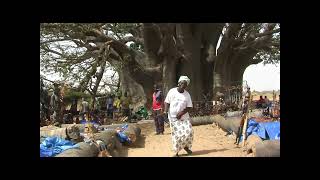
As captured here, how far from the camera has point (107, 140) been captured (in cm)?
743

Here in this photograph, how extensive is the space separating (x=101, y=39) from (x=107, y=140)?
5.89 m

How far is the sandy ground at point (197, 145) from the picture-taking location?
7199mm

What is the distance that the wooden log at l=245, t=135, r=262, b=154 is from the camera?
647 centimetres

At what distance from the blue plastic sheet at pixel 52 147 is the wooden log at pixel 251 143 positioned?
252 centimetres

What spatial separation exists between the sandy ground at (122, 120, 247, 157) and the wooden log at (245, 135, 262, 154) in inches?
4.7

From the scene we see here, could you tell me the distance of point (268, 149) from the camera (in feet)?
20.3

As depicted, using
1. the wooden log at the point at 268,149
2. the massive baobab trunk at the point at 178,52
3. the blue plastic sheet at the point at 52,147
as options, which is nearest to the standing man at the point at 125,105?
the massive baobab trunk at the point at 178,52

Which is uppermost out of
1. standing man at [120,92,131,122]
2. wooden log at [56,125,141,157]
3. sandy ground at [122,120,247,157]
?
standing man at [120,92,131,122]

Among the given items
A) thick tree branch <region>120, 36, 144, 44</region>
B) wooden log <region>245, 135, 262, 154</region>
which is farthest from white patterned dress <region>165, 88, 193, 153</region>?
thick tree branch <region>120, 36, 144, 44</region>

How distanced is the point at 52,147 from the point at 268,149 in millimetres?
3077

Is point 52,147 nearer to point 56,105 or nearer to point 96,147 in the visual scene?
point 96,147

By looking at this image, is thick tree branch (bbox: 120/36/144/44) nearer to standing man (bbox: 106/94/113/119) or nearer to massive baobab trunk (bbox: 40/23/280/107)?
massive baobab trunk (bbox: 40/23/280/107)

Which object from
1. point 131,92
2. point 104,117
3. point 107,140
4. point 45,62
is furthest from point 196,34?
point 107,140

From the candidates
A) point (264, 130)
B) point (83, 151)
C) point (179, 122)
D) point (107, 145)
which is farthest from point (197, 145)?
point (83, 151)
